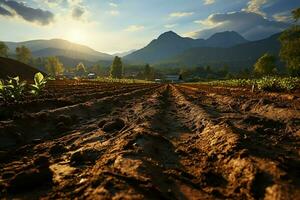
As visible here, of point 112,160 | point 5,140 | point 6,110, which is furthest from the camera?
point 6,110

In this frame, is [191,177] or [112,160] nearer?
[191,177]

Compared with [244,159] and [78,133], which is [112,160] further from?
[78,133]

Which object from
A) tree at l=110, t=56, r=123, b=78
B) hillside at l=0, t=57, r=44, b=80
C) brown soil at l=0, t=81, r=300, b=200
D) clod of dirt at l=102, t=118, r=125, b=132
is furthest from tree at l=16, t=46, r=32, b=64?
clod of dirt at l=102, t=118, r=125, b=132

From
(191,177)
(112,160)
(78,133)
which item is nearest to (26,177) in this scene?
(112,160)

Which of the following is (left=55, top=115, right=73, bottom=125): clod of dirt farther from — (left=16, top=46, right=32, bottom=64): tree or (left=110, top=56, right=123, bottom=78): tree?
(left=110, top=56, right=123, bottom=78): tree

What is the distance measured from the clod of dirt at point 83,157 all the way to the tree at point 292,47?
40.6 m

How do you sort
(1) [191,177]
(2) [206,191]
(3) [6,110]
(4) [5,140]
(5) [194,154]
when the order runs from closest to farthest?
1. (2) [206,191]
2. (1) [191,177]
3. (5) [194,154]
4. (4) [5,140]
5. (3) [6,110]

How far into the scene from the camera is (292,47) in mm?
41469

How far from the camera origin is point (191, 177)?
548 centimetres

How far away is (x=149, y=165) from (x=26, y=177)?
2075mm

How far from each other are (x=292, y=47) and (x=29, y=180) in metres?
42.7

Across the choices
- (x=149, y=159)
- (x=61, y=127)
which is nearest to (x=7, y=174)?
(x=149, y=159)

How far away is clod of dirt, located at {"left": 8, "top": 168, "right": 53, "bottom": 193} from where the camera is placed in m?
4.84

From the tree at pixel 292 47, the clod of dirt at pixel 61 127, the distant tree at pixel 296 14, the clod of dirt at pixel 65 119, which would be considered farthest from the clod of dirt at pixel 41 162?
the distant tree at pixel 296 14
